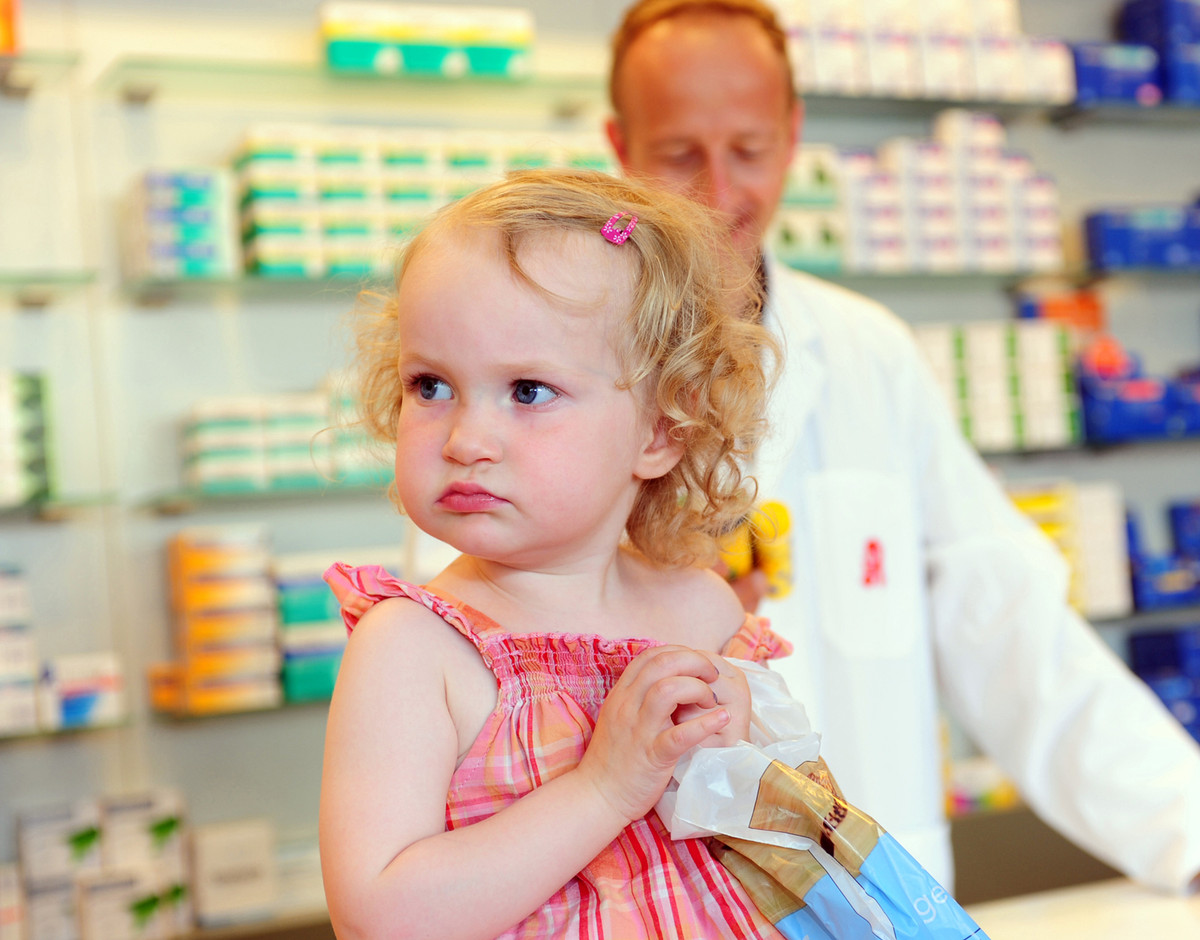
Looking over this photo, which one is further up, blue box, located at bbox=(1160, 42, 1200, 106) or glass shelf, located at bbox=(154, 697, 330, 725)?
blue box, located at bbox=(1160, 42, 1200, 106)

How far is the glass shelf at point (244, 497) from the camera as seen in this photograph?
242cm

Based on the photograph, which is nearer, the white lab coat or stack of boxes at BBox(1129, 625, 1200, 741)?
the white lab coat

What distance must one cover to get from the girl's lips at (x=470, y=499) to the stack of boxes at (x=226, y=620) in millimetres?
1743

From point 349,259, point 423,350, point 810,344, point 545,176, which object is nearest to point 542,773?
point 423,350

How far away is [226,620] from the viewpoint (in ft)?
7.72

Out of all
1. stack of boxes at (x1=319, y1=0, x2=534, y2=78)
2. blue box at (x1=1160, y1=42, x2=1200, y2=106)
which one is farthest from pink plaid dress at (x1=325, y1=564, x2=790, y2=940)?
blue box at (x1=1160, y1=42, x2=1200, y2=106)

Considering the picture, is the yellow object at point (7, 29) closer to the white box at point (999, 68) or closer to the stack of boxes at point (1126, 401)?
the white box at point (999, 68)

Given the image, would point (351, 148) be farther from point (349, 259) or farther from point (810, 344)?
point (810, 344)

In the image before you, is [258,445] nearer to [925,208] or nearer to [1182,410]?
[925,208]

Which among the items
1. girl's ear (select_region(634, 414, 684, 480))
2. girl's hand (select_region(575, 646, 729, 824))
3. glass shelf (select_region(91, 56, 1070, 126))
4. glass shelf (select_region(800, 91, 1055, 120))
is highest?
glass shelf (select_region(91, 56, 1070, 126))

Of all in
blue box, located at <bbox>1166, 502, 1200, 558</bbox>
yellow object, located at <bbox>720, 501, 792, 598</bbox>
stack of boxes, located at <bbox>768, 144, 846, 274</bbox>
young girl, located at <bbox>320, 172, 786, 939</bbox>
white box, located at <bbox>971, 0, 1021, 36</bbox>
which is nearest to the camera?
young girl, located at <bbox>320, 172, 786, 939</bbox>

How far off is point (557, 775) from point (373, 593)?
0.50 ft

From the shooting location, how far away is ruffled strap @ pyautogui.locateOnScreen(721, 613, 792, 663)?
844 millimetres

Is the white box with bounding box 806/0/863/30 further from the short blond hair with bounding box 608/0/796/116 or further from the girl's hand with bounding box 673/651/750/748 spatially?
the girl's hand with bounding box 673/651/750/748
